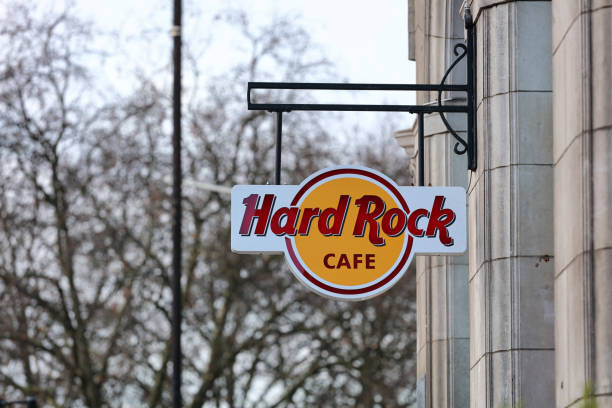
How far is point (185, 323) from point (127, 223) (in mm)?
2678

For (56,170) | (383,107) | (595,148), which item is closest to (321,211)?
(383,107)

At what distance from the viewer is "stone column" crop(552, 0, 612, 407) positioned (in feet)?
28.8

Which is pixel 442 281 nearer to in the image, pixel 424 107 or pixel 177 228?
pixel 424 107

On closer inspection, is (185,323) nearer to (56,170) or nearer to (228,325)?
(228,325)

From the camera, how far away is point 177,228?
26.5m

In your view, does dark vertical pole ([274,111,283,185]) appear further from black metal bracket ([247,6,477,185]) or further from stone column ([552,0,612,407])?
stone column ([552,0,612,407])

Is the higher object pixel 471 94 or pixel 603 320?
pixel 471 94

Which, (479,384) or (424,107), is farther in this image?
(424,107)

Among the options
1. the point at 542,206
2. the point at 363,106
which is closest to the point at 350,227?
the point at 363,106

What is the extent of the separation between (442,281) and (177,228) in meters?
11.9

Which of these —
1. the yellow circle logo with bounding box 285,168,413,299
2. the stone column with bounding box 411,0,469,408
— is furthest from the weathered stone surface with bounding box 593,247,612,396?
the stone column with bounding box 411,0,469,408

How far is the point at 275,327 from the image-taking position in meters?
33.0

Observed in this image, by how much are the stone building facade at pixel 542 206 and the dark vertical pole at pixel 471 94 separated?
124mm

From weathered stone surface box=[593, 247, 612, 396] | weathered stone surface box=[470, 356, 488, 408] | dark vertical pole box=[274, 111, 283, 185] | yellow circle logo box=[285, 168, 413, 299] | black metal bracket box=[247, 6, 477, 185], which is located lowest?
weathered stone surface box=[470, 356, 488, 408]
